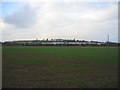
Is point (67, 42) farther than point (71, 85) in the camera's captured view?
Yes

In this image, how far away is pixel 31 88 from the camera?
541 centimetres

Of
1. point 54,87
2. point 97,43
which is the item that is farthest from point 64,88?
point 97,43

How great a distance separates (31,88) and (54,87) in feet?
2.74

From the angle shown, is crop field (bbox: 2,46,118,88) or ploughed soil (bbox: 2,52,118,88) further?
crop field (bbox: 2,46,118,88)

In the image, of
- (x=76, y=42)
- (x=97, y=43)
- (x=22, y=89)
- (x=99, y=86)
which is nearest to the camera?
(x=22, y=89)

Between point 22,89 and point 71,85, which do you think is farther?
point 71,85

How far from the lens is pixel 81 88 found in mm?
5398

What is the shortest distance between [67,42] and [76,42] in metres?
7.92

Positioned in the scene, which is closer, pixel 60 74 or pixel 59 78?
pixel 59 78

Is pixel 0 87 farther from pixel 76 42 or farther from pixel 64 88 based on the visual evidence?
pixel 76 42

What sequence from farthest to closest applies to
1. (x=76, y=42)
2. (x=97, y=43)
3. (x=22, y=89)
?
(x=76, y=42) < (x=97, y=43) < (x=22, y=89)

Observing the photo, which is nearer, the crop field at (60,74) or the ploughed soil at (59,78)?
the ploughed soil at (59,78)

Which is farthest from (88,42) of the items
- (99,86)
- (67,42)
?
(99,86)

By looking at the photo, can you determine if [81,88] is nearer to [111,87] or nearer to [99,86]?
[99,86]
